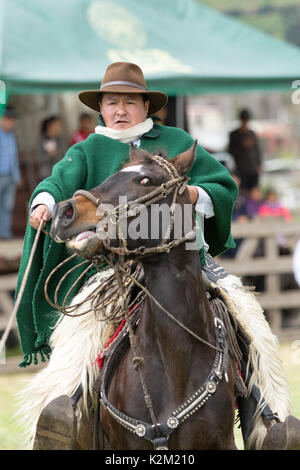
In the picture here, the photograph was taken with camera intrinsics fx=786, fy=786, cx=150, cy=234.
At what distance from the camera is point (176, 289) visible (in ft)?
11.9

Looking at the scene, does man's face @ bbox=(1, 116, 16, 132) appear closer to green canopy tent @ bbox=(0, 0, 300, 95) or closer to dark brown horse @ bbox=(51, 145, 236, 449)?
green canopy tent @ bbox=(0, 0, 300, 95)

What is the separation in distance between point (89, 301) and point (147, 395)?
3.04 ft

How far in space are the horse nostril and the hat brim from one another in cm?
125

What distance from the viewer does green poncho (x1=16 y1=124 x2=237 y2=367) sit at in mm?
4215

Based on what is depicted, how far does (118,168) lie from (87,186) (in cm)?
21

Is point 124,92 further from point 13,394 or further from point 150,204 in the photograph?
point 13,394

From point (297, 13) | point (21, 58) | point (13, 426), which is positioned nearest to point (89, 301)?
point (13, 426)

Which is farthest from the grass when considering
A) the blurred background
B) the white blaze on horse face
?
the white blaze on horse face

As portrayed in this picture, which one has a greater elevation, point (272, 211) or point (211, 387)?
point (272, 211)

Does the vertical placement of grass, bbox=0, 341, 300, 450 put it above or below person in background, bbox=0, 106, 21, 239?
below

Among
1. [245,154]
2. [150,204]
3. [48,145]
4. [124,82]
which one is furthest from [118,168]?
[245,154]

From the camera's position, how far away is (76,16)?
1039 cm

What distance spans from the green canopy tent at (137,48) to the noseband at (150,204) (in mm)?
5897

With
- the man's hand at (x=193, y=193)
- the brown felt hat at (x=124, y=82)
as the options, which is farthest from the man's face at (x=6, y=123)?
the man's hand at (x=193, y=193)
